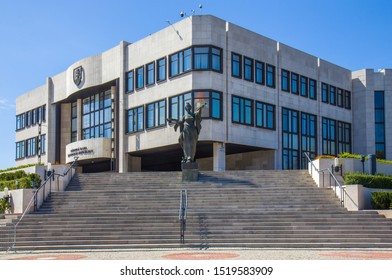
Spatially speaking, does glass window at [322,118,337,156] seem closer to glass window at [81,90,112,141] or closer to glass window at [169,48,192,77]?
glass window at [169,48,192,77]

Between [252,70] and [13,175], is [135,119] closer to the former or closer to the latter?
[252,70]

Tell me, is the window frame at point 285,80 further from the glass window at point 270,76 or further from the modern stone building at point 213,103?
the glass window at point 270,76

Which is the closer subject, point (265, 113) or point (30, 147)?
point (265, 113)

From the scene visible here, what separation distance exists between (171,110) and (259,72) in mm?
7748

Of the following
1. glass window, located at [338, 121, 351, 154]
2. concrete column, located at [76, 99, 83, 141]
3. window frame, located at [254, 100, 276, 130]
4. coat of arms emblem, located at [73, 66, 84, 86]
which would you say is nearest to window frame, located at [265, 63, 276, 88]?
window frame, located at [254, 100, 276, 130]

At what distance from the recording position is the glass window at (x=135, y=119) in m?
44.3

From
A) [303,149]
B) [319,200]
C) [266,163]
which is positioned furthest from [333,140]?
[319,200]

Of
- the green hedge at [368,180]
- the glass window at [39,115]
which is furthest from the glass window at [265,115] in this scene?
the glass window at [39,115]

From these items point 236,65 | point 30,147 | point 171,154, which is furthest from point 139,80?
point 30,147

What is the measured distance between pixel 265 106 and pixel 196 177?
47.0 feet

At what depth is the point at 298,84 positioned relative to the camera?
47438 millimetres

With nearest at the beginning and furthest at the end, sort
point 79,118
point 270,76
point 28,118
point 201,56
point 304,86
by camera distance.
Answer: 1. point 201,56
2. point 270,76
3. point 304,86
4. point 79,118
5. point 28,118

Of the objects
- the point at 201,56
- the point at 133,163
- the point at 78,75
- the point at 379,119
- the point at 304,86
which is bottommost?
the point at 133,163

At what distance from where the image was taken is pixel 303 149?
47.6 metres
